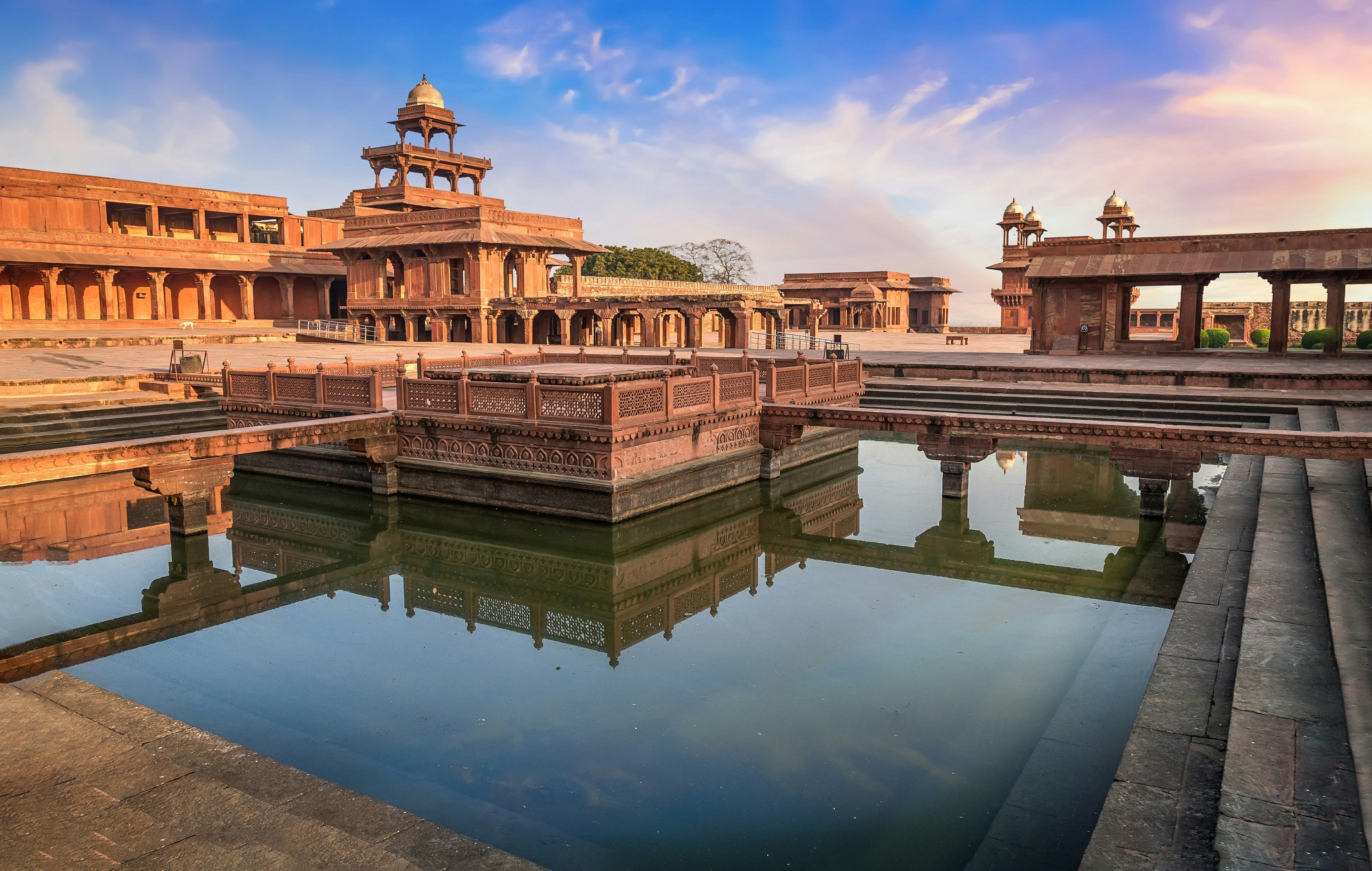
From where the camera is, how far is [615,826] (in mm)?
5496

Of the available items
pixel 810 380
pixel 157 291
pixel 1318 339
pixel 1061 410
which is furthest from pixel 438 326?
pixel 1318 339

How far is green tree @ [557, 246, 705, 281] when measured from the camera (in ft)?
219

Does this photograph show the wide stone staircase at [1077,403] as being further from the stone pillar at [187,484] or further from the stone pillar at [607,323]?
the stone pillar at [607,323]

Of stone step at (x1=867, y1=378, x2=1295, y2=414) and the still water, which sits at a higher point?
stone step at (x1=867, y1=378, x2=1295, y2=414)

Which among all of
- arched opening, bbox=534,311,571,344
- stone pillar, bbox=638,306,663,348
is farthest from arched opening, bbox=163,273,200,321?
stone pillar, bbox=638,306,663,348

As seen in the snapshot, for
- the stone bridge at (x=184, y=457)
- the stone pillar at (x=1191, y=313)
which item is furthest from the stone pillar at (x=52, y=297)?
the stone pillar at (x=1191, y=313)

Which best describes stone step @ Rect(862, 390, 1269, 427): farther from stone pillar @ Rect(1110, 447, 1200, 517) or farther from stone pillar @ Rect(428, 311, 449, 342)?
stone pillar @ Rect(428, 311, 449, 342)

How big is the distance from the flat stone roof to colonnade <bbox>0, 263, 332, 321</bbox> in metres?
30.6

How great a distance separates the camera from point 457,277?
40.2m

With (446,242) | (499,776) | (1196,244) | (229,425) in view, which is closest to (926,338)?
(1196,244)

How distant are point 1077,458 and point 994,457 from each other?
163cm

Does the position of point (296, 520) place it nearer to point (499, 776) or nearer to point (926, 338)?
point (499, 776)

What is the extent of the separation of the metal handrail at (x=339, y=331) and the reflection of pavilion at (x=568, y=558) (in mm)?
24246

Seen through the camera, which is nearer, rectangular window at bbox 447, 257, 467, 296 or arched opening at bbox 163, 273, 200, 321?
rectangular window at bbox 447, 257, 467, 296
